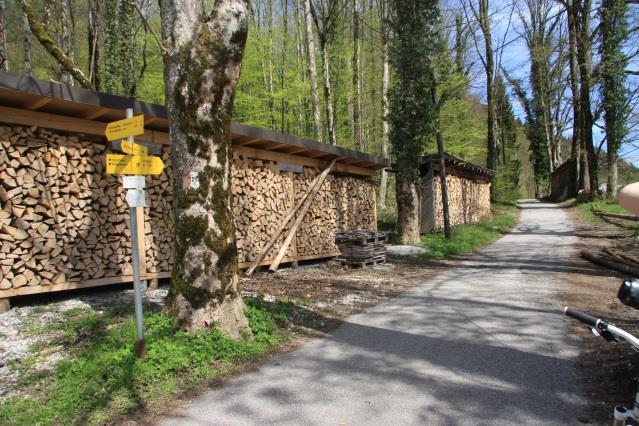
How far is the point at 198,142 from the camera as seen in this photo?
506cm

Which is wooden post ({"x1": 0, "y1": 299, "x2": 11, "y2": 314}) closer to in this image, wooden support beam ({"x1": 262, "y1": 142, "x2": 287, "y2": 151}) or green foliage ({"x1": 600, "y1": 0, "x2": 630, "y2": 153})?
wooden support beam ({"x1": 262, "y1": 142, "x2": 287, "y2": 151})

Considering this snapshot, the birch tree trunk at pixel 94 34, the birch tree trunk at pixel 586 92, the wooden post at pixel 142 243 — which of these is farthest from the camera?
the birch tree trunk at pixel 586 92

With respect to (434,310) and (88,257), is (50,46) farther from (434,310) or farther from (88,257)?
(434,310)

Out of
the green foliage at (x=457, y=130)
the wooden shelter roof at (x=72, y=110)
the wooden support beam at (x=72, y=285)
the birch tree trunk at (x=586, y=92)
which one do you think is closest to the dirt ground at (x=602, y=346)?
the wooden shelter roof at (x=72, y=110)

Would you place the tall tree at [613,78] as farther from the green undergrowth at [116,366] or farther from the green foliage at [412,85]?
the green undergrowth at [116,366]

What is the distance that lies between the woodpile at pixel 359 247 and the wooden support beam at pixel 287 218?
4.08 ft

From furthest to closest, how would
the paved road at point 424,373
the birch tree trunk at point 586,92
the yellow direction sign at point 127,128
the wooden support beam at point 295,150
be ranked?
the birch tree trunk at point 586,92 → the wooden support beam at point 295,150 → the yellow direction sign at point 127,128 → the paved road at point 424,373

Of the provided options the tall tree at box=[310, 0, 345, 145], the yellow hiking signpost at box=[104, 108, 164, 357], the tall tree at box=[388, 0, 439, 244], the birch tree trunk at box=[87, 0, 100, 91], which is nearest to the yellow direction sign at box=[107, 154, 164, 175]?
the yellow hiking signpost at box=[104, 108, 164, 357]

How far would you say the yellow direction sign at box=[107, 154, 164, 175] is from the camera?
4348 mm

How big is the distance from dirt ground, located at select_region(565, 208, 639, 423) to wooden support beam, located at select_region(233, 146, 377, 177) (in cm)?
610

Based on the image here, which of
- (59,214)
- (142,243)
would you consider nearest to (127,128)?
(59,214)

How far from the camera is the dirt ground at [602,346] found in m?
3.61

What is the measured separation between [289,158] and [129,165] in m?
6.36

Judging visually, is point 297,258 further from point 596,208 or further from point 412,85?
point 596,208
